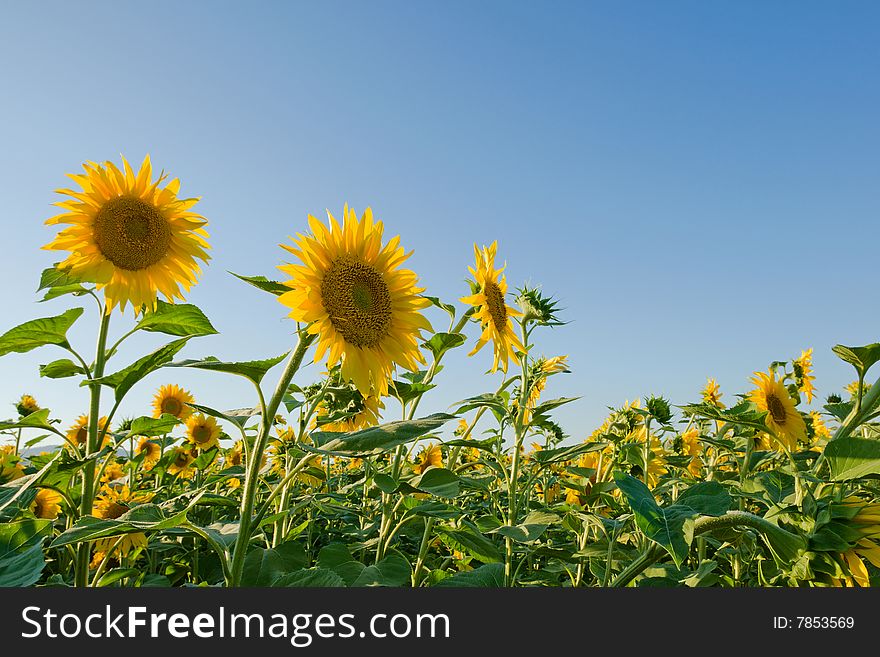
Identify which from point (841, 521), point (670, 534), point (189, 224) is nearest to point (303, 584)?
point (670, 534)

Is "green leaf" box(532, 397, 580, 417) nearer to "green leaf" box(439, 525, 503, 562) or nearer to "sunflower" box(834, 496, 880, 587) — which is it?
"green leaf" box(439, 525, 503, 562)

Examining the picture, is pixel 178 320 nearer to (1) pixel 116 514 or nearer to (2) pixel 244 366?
(2) pixel 244 366

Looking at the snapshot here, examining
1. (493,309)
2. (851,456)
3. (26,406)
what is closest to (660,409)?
(493,309)

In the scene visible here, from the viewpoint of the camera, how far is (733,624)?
4.70ft

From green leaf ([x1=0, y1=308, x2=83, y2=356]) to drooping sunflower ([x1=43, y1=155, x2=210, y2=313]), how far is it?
0.52 m

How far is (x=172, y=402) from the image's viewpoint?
19.1 feet

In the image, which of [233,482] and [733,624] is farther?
[233,482]

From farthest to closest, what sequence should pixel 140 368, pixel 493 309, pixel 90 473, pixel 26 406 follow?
pixel 26 406, pixel 493 309, pixel 90 473, pixel 140 368

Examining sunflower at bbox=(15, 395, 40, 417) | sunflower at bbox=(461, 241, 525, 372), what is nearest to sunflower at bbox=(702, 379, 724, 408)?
sunflower at bbox=(461, 241, 525, 372)

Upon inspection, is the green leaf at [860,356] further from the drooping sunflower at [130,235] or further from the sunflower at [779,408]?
the drooping sunflower at [130,235]

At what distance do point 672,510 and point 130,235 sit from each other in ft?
8.54

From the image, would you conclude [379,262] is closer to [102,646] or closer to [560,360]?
[102,646]

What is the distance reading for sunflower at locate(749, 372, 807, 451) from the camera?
3021 mm

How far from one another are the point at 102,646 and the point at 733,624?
1582 millimetres
